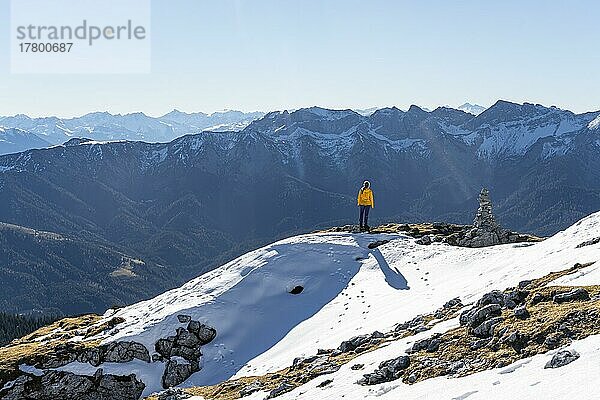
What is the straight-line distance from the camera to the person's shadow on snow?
3606 centimetres

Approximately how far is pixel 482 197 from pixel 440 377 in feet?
125

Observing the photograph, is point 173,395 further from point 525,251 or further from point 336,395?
point 525,251

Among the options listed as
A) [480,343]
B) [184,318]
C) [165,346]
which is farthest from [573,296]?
[184,318]

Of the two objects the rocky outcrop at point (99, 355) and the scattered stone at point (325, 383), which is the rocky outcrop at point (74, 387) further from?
the scattered stone at point (325, 383)

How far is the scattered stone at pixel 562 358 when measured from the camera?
13462 millimetres

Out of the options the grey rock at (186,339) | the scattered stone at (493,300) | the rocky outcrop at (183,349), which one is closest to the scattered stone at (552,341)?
the scattered stone at (493,300)

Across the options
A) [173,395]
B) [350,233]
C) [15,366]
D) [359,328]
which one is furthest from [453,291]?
[15,366]

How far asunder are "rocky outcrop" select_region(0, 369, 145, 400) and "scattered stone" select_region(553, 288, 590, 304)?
24.0 metres

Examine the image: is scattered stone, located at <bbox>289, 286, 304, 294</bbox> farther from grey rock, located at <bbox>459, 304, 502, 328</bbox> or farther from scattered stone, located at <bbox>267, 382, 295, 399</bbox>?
grey rock, located at <bbox>459, 304, 502, 328</bbox>

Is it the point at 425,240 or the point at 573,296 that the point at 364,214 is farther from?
the point at 573,296

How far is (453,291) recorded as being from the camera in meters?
30.0

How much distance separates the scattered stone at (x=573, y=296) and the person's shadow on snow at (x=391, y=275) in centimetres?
1629

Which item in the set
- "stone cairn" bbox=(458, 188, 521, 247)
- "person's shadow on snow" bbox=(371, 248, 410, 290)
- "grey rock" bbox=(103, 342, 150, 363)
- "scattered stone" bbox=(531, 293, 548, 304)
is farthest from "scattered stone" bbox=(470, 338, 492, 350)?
"stone cairn" bbox=(458, 188, 521, 247)

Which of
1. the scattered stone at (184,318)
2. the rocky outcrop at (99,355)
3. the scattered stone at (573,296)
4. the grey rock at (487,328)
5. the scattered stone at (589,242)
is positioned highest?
the scattered stone at (589,242)
